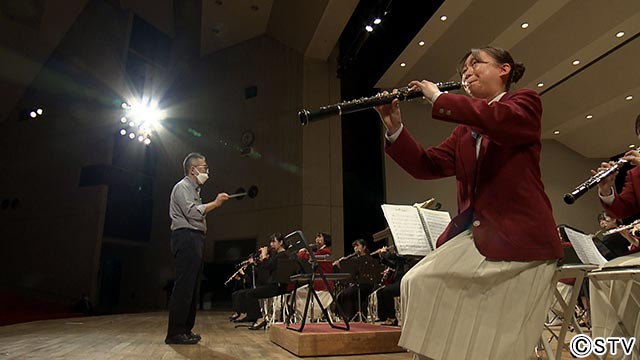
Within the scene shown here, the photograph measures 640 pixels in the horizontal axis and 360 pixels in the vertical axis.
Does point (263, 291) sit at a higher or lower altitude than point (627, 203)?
lower

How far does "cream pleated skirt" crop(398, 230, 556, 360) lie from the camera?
1.09 m

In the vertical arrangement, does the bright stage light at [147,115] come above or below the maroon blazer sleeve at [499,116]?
above

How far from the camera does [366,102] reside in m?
1.58

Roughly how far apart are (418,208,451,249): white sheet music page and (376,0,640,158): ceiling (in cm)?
503

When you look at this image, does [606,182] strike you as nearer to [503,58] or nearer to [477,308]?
[503,58]

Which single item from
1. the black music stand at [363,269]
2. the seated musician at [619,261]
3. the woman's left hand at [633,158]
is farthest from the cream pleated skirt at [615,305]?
the black music stand at [363,269]

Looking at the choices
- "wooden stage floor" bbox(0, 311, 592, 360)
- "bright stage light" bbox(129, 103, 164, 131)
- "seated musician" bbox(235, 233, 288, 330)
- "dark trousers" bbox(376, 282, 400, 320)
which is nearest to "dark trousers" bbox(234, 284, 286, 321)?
"seated musician" bbox(235, 233, 288, 330)

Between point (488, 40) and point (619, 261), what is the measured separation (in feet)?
20.5

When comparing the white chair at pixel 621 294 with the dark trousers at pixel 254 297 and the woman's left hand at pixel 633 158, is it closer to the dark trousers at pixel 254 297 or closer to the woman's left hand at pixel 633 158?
the woman's left hand at pixel 633 158

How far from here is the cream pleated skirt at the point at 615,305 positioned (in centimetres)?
218

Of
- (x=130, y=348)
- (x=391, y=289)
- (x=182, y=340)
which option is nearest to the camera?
(x=130, y=348)

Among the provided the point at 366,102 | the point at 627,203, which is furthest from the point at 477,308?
the point at 627,203

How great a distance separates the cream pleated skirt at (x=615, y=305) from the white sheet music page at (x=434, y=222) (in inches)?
32.0

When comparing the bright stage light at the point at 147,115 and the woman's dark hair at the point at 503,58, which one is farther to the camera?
the bright stage light at the point at 147,115
